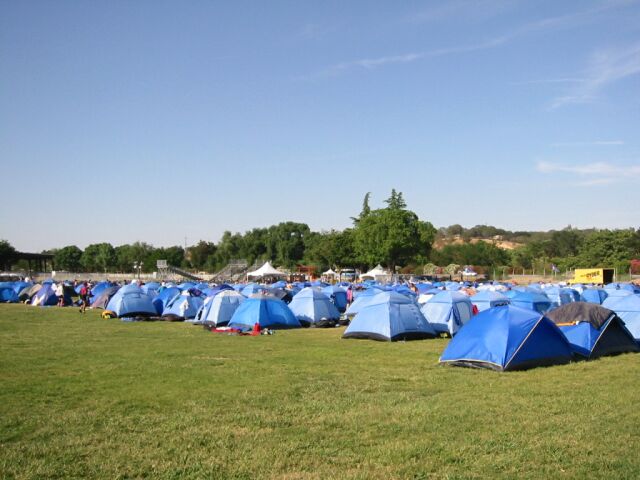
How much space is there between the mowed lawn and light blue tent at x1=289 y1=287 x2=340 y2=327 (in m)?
8.80

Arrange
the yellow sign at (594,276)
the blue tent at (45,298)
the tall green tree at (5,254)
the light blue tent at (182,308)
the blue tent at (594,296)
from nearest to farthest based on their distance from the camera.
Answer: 1. the light blue tent at (182,308)
2. the blue tent at (594,296)
3. the blue tent at (45,298)
4. the yellow sign at (594,276)
5. the tall green tree at (5,254)

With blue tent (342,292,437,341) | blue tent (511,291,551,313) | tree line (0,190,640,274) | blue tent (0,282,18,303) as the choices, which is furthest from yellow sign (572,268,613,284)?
blue tent (0,282,18,303)

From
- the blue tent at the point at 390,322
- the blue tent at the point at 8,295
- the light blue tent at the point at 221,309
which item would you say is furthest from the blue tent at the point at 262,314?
the blue tent at the point at 8,295

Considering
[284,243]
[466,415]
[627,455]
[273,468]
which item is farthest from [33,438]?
[284,243]

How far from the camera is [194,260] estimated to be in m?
129

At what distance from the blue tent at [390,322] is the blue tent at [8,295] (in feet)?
97.0

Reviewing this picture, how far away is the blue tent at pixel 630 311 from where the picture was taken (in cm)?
1605

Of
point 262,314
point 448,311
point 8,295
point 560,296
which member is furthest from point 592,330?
point 8,295

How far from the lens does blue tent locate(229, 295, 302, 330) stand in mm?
20609

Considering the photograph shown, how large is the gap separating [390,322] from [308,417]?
965 cm

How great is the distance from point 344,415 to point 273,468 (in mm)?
2210

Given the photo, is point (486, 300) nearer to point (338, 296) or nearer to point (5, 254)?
point (338, 296)

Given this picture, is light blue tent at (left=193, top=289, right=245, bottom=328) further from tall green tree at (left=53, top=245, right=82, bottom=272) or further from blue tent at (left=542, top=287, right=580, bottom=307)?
tall green tree at (left=53, top=245, right=82, bottom=272)

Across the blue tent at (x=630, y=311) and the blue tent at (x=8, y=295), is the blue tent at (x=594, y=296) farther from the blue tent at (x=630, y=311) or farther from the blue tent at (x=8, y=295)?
the blue tent at (x=8, y=295)
